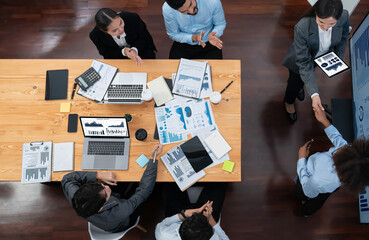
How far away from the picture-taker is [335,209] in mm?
2686

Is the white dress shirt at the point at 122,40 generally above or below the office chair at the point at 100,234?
above

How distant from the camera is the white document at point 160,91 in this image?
220cm

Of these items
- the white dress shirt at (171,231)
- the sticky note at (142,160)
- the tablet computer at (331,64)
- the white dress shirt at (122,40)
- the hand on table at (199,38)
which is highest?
the tablet computer at (331,64)

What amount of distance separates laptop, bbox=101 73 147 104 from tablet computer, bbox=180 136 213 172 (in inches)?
21.0

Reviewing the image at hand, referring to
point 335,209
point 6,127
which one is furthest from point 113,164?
point 335,209

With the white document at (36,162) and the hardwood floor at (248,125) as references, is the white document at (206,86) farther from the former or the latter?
the white document at (36,162)

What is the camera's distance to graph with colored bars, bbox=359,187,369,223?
2449mm

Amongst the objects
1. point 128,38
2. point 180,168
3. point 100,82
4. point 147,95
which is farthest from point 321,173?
point 128,38

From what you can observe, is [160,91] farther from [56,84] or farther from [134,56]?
[56,84]

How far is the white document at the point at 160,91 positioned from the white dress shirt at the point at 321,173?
1.23 metres

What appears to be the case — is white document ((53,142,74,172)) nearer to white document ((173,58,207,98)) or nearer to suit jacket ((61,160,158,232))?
suit jacket ((61,160,158,232))

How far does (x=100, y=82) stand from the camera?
226cm

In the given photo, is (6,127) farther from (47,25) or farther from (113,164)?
(47,25)

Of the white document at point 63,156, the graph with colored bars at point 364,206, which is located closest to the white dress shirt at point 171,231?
the white document at point 63,156
